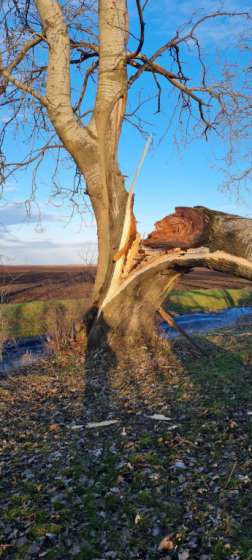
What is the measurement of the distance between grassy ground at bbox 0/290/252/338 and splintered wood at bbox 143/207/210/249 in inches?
134

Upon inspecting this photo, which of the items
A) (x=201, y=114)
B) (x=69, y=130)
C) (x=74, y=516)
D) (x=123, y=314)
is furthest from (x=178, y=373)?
(x=201, y=114)

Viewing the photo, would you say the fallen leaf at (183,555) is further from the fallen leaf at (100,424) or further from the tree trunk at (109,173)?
the tree trunk at (109,173)

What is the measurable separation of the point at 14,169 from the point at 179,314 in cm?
1231

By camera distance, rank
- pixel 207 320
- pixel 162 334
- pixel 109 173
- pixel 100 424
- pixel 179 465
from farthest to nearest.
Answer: pixel 207 320, pixel 162 334, pixel 109 173, pixel 100 424, pixel 179 465

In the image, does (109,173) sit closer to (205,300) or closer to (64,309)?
(64,309)

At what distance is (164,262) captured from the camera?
26.4ft

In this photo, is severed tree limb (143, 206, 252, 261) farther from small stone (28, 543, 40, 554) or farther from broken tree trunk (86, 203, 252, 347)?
small stone (28, 543, 40, 554)

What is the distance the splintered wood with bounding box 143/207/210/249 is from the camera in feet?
24.4

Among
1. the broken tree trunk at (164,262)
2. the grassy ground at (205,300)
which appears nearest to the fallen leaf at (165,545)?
the broken tree trunk at (164,262)

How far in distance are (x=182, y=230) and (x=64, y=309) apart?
790 centimetres

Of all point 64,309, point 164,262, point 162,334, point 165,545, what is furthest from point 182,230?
point 64,309

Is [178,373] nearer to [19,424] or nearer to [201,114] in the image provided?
[19,424]

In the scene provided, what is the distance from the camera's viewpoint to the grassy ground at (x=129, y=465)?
3.26m

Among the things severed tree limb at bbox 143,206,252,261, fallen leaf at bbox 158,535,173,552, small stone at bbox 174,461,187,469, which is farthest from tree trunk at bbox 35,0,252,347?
fallen leaf at bbox 158,535,173,552
